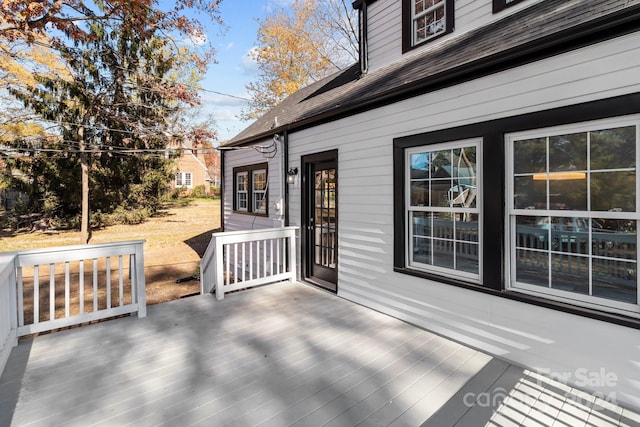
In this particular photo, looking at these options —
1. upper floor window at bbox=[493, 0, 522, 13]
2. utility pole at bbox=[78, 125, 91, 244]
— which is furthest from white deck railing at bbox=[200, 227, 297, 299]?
utility pole at bbox=[78, 125, 91, 244]

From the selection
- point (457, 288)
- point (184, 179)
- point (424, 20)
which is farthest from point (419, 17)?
point (184, 179)

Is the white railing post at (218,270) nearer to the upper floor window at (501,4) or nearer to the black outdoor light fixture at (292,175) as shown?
the black outdoor light fixture at (292,175)

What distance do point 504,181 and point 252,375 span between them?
278cm

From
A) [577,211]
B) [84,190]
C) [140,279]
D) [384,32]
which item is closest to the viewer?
[577,211]

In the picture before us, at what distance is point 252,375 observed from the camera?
260 centimetres

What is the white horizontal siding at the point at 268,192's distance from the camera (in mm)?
6222

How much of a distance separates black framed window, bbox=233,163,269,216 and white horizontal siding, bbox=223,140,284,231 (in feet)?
0.37

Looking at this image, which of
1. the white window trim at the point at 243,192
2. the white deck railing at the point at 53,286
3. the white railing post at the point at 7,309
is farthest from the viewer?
the white window trim at the point at 243,192

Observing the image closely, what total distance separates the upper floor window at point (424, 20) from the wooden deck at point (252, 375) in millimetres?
3902

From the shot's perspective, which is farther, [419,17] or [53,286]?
[419,17]

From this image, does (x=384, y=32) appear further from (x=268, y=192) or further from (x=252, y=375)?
(x=252, y=375)

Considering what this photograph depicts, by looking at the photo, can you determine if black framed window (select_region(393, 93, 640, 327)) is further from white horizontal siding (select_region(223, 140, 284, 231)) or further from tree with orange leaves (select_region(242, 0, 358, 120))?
tree with orange leaves (select_region(242, 0, 358, 120))

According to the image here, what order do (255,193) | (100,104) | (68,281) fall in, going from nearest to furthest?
1. (68,281)
2. (255,193)
3. (100,104)

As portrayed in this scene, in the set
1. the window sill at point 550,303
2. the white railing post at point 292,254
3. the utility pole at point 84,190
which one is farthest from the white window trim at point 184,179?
the window sill at point 550,303
